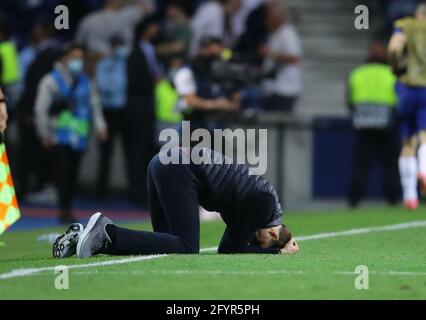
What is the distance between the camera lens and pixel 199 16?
22.2 meters

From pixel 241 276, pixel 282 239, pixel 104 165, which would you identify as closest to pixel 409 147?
pixel 104 165

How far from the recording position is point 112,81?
2039 cm

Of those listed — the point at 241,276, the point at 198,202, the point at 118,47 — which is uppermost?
the point at 118,47

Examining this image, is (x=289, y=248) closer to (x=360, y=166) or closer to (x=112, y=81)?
(x=360, y=166)

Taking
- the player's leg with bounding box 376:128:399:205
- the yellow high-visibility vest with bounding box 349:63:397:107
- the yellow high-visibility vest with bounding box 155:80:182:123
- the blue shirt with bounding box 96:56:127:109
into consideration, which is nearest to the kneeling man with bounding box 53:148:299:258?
the yellow high-visibility vest with bounding box 349:63:397:107

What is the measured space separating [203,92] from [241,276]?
8.56 meters

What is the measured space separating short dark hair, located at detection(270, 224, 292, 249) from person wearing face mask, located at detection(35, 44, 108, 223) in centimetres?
686

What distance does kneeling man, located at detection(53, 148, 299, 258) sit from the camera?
1045 cm

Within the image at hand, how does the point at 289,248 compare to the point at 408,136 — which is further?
the point at 408,136

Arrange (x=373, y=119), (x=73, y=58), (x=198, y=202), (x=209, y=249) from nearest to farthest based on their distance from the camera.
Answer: (x=198, y=202) < (x=209, y=249) < (x=73, y=58) < (x=373, y=119)

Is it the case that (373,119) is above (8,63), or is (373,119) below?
below

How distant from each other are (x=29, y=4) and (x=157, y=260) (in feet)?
44.1

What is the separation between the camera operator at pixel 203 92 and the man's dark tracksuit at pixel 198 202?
7.05 metres

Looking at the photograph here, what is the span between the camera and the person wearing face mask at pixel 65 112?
56.7ft
